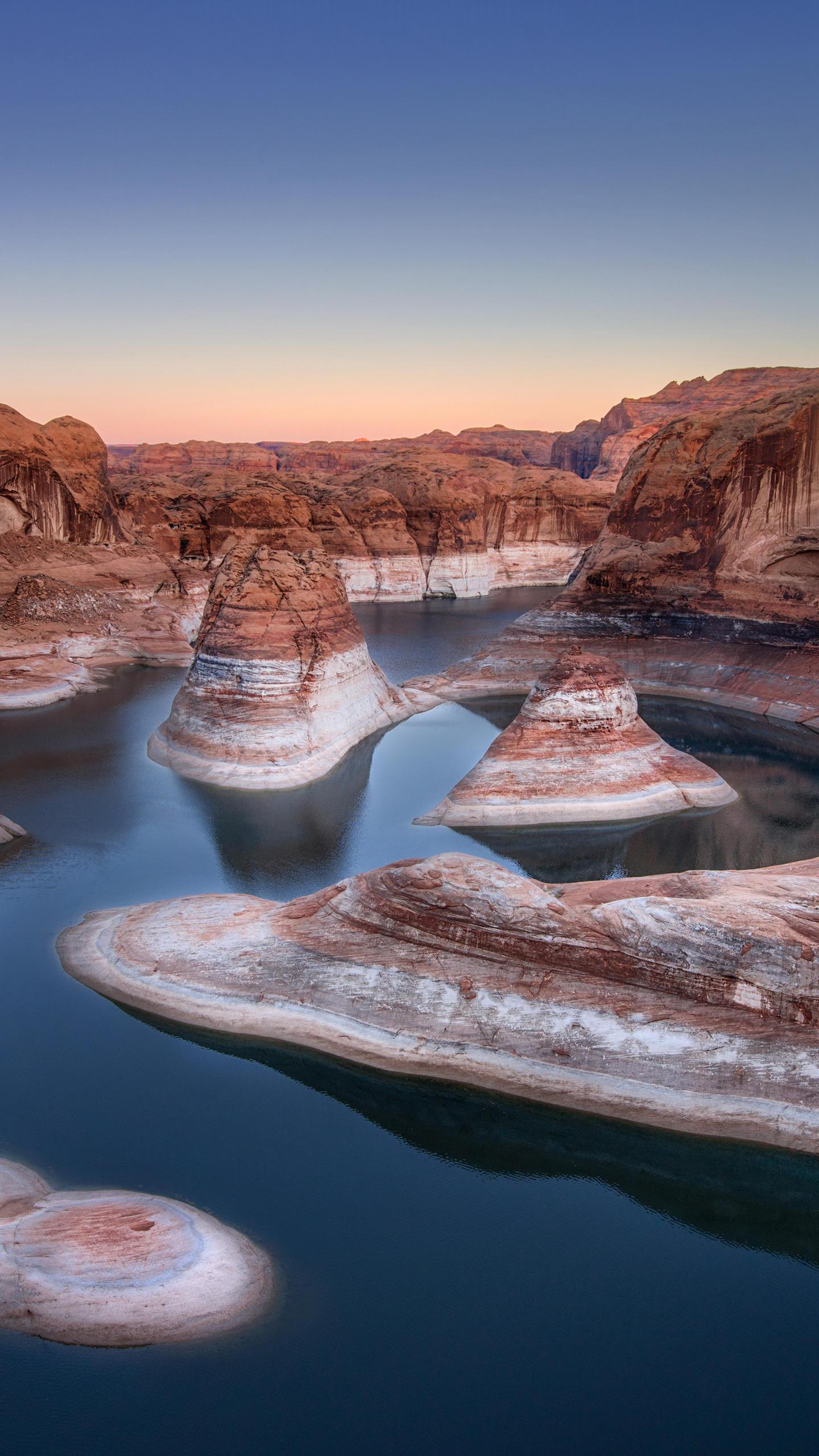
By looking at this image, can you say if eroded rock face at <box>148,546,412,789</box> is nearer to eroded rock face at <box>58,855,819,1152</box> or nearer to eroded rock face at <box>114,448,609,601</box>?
eroded rock face at <box>58,855,819,1152</box>

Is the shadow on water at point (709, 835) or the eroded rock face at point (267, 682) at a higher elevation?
the eroded rock face at point (267, 682)

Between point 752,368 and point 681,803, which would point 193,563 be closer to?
point 681,803

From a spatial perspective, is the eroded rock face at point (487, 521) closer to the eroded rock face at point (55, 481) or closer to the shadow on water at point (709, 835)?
the eroded rock face at point (55, 481)

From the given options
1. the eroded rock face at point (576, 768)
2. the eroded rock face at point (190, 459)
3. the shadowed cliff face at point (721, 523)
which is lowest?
the eroded rock face at point (576, 768)

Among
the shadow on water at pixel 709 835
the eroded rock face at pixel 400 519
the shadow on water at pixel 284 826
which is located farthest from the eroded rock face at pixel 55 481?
the shadow on water at pixel 709 835

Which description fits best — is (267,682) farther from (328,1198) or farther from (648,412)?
(648,412)

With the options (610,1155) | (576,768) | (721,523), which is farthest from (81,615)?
(610,1155)
